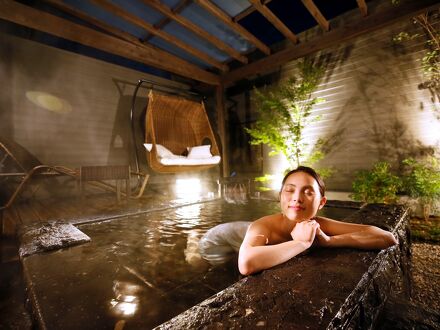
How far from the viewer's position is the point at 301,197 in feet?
4.40

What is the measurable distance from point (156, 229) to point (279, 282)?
5.99 ft

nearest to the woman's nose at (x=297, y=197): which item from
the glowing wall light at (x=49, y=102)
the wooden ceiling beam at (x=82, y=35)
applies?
the wooden ceiling beam at (x=82, y=35)

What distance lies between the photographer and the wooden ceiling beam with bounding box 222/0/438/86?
151 inches

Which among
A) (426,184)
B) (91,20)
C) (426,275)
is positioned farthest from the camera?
(91,20)

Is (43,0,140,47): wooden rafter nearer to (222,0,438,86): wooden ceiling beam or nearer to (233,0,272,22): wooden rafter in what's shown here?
(233,0,272,22): wooden rafter

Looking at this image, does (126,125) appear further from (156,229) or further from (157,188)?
(156,229)

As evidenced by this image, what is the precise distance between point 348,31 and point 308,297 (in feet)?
17.3

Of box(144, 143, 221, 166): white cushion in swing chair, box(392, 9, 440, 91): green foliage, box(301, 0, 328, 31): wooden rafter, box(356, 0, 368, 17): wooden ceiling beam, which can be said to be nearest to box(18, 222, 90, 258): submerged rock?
box(144, 143, 221, 166): white cushion in swing chair

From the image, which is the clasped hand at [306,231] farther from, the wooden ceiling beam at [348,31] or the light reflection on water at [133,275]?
the wooden ceiling beam at [348,31]

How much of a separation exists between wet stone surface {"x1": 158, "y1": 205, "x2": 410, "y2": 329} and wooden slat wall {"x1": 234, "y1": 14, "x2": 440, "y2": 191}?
4032 millimetres

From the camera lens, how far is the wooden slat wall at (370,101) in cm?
429

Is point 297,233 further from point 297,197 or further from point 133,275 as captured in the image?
point 133,275

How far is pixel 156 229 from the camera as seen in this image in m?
2.58

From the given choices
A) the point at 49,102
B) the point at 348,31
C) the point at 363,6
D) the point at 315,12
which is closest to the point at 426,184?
the point at 348,31
